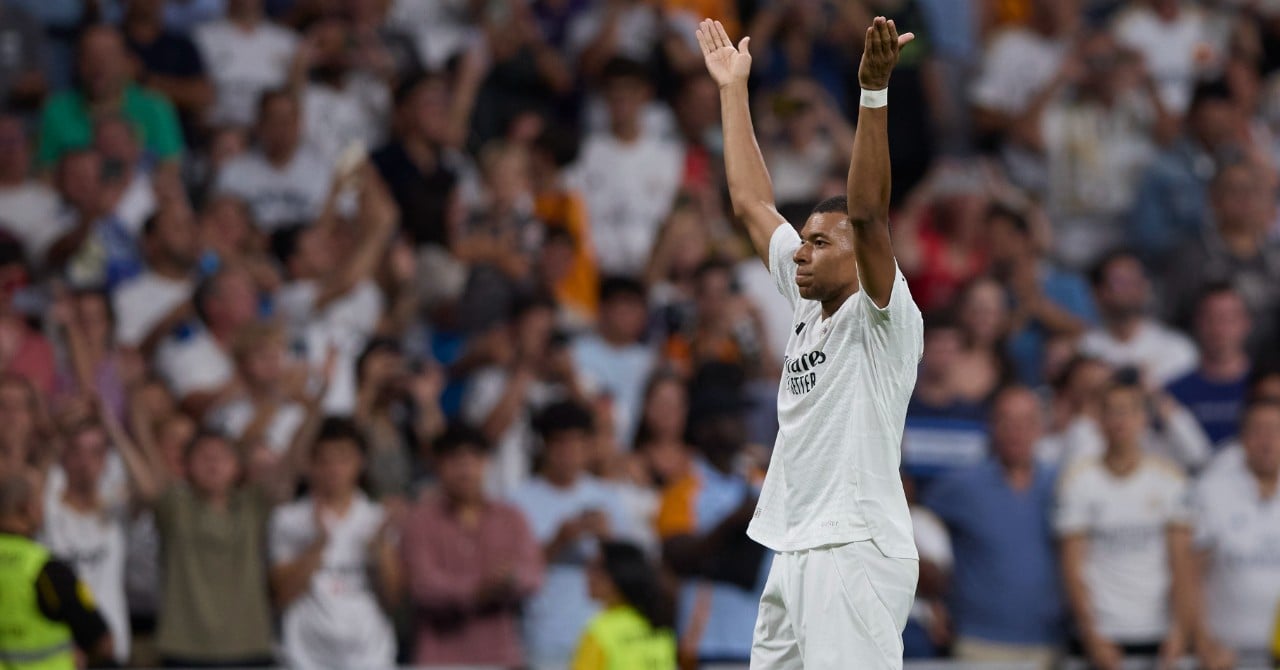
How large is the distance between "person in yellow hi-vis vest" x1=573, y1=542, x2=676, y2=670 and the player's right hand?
2.85 metres

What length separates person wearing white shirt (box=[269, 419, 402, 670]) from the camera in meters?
9.60

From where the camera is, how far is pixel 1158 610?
10.1m

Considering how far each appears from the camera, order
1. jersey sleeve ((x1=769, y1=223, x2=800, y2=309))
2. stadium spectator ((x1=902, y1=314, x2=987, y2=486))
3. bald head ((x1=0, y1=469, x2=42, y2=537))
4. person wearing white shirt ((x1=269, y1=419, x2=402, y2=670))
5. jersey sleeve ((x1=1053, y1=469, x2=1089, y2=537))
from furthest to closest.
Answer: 1. stadium spectator ((x1=902, y1=314, x2=987, y2=486))
2. jersey sleeve ((x1=1053, y1=469, x2=1089, y2=537))
3. person wearing white shirt ((x1=269, y1=419, x2=402, y2=670))
4. bald head ((x1=0, y1=469, x2=42, y2=537))
5. jersey sleeve ((x1=769, y1=223, x2=800, y2=309))

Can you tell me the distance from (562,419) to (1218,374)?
421cm

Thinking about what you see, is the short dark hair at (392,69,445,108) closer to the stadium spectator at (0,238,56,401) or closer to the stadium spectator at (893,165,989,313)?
the stadium spectator at (0,238,56,401)

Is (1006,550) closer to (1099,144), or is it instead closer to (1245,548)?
(1245,548)

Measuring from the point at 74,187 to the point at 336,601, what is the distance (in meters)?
3.45

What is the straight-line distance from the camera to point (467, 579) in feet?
31.7

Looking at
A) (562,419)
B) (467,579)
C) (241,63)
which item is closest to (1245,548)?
(562,419)

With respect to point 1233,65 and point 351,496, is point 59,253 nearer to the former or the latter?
point 351,496

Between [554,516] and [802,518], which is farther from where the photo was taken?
[554,516]

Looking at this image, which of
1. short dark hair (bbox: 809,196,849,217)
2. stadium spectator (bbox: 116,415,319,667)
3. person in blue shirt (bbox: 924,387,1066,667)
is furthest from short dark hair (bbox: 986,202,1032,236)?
short dark hair (bbox: 809,196,849,217)

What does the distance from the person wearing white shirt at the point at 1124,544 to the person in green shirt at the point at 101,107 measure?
20.1 ft

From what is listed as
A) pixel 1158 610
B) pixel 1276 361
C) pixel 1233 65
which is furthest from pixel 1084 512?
pixel 1233 65
